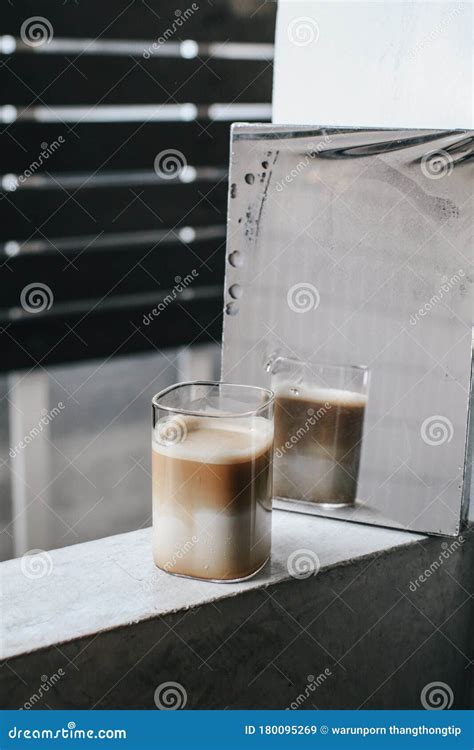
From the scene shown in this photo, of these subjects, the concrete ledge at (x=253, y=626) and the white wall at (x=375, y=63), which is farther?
the white wall at (x=375, y=63)

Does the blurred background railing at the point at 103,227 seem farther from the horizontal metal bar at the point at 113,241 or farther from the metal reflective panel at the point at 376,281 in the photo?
the metal reflective panel at the point at 376,281

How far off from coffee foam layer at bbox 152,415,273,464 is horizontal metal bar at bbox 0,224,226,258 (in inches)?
72.3

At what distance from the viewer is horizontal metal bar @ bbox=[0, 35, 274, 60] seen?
8.11ft

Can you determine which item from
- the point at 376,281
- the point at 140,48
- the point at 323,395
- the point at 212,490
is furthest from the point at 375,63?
the point at 140,48

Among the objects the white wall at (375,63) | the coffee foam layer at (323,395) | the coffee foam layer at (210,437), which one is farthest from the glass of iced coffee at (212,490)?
the white wall at (375,63)

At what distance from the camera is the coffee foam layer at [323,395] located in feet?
3.47

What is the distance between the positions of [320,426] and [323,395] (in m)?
0.04

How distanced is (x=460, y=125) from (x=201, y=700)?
2.27 feet

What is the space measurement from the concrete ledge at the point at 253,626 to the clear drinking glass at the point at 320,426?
0.05 metres

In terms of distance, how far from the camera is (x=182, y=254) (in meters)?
3.04

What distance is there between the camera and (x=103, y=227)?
9.18ft

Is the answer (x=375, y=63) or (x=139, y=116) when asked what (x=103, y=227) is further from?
(x=375, y=63)

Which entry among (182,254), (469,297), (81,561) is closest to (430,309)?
(469,297)

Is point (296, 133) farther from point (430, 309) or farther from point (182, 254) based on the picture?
point (182, 254)
